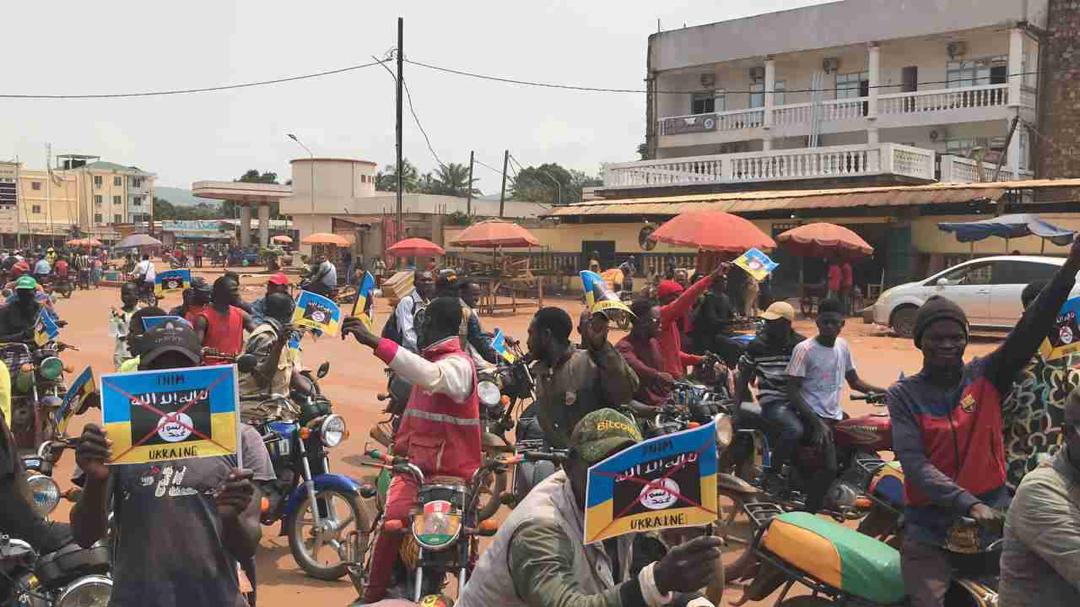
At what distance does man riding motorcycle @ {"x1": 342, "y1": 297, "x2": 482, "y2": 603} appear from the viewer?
12.7ft

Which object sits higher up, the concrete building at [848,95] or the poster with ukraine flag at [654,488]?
the concrete building at [848,95]

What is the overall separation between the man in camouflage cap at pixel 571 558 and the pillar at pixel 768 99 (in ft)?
96.3

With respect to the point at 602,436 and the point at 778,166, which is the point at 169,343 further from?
the point at 778,166

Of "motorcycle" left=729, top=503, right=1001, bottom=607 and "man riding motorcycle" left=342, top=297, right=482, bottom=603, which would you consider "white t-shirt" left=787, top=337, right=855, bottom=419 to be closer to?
"motorcycle" left=729, top=503, right=1001, bottom=607

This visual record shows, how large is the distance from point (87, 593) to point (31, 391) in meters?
5.07

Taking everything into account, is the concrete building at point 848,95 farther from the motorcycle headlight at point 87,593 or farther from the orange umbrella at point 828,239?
the motorcycle headlight at point 87,593

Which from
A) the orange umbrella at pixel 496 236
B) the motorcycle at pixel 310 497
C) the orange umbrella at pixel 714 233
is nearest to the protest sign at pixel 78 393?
the motorcycle at pixel 310 497

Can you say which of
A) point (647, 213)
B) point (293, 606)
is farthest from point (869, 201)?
point (293, 606)

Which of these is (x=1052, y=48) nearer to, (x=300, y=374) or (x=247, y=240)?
(x=300, y=374)

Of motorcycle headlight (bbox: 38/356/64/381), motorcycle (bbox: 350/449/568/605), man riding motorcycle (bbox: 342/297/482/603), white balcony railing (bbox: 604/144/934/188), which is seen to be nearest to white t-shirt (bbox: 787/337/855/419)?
motorcycle (bbox: 350/449/568/605)

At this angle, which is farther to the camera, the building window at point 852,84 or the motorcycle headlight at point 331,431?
the building window at point 852,84

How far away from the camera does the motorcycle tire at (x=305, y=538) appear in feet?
17.7

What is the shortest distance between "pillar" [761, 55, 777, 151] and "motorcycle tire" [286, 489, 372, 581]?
27022mm

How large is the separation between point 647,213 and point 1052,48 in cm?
1354
